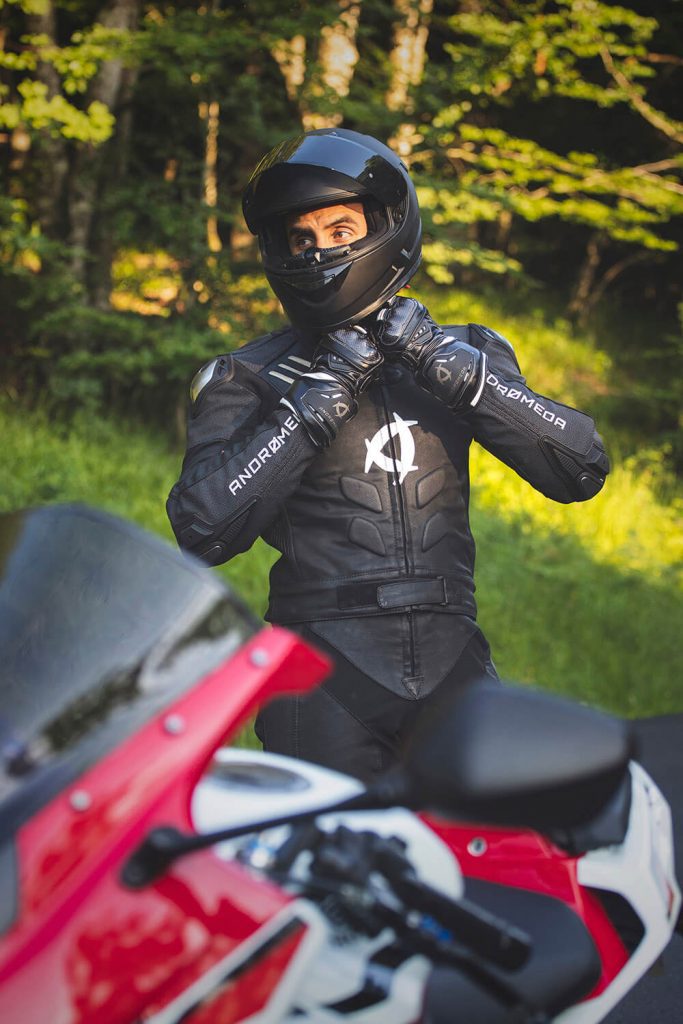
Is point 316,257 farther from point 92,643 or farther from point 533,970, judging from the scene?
point 533,970

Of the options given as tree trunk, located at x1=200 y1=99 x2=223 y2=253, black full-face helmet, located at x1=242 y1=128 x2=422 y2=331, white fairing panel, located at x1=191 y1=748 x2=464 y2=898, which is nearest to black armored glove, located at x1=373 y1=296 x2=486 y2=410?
black full-face helmet, located at x1=242 y1=128 x2=422 y2=331

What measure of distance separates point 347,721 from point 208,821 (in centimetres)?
123

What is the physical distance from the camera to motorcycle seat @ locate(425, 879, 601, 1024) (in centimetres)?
136

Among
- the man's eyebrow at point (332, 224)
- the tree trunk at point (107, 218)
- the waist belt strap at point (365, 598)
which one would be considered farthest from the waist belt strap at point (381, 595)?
the tree trunk at point (107, 218)

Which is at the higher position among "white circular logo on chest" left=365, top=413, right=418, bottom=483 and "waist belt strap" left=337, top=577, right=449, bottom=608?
"white circular logo on chest" left=365, top=413, right=418, bottom=483

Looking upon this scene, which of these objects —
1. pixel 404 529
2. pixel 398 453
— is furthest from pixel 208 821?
pixel 398 453

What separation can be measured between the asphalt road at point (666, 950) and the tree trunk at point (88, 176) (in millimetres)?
5524

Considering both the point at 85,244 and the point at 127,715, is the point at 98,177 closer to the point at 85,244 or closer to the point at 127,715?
the point at 85,244

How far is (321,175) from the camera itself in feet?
8.78

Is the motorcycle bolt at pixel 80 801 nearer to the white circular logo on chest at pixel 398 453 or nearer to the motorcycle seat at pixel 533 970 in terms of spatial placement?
the motorcycle seat at pixel 533 970

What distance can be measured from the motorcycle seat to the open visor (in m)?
1.76

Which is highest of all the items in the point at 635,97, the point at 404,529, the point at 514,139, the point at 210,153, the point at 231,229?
the point at 404,529

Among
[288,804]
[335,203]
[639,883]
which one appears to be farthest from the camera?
[335,203]

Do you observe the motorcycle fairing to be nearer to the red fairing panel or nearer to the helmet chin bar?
the red fairing panel
